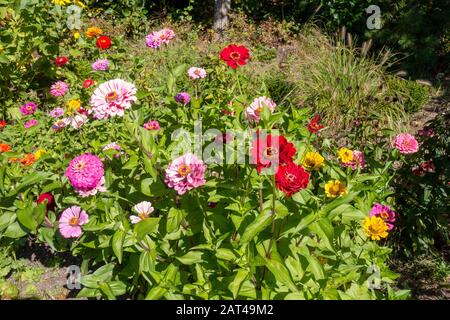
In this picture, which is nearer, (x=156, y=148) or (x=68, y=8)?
(x=156, y=148)

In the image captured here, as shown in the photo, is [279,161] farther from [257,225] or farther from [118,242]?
[118,242]

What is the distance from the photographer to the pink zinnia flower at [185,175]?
5.28 ft

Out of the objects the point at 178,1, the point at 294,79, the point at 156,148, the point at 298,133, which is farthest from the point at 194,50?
the point at 156,148

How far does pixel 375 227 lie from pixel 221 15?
5.05m

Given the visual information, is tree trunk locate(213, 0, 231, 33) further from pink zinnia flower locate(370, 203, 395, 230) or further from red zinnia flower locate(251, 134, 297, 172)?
red zinnia flower locate(251, 134, 297, 172)

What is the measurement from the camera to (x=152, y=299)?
1723 millimetres

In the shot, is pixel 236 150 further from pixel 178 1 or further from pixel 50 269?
pixel 178 1

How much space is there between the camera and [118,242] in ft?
5.63

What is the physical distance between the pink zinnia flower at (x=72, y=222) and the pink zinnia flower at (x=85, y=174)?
8.3 inches

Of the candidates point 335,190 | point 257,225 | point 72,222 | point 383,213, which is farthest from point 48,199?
point 383,213

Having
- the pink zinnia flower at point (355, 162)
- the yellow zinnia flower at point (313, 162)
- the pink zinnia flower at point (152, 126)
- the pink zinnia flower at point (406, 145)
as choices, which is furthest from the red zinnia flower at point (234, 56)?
the pink zinnia flower at point (406, 145)

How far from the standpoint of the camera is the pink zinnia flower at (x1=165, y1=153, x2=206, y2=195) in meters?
1.61
